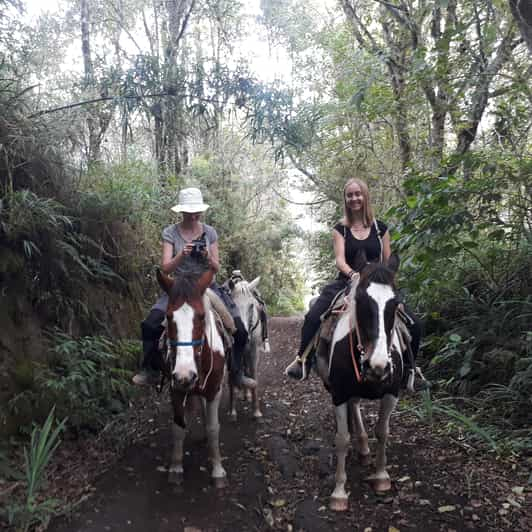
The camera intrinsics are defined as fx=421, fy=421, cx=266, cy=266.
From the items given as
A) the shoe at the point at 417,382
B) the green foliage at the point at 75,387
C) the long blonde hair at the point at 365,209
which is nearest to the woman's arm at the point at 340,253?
the long blonde hair at the point at 365,209

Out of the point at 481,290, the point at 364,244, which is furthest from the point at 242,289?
the point at 481,290

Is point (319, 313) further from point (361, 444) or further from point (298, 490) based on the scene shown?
point (298, 490)

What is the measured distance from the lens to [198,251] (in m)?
4.33

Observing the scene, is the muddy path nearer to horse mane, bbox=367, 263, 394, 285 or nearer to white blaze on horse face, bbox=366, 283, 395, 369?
white blaze on horse face, bbox=366, 283, 395, 369

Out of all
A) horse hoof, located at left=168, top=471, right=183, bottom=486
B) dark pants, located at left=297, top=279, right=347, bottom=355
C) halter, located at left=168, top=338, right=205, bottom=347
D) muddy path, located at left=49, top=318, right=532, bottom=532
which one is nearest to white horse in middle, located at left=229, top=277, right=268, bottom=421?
muddy path, located at left=49, top=318, right=532, bottom=532

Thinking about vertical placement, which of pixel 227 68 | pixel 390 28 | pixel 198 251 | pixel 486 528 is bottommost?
pixel 486 528

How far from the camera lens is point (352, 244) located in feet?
14.0

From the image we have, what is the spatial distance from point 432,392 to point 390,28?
7.42 meters

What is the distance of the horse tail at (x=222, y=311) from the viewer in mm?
4348

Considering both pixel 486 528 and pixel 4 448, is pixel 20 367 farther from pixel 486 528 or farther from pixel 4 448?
pixel 486 528

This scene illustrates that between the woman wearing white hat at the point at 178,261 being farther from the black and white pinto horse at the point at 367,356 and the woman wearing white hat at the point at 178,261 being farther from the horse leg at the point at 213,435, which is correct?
the black and white pinto horse at the point at 367,356

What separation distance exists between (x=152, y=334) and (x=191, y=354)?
110cm

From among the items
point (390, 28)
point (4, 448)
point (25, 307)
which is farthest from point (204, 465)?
point (390, 28)

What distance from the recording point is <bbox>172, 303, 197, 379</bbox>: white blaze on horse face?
314 centimetres
